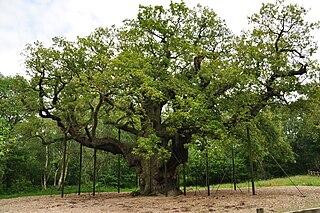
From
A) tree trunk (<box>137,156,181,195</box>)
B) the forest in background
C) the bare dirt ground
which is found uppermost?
the forest in background

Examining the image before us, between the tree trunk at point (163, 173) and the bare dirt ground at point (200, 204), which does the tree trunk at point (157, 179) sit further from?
the bare dirt ground at point (200, 204)

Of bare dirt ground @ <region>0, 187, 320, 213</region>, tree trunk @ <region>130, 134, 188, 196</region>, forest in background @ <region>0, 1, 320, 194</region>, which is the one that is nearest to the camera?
bare dirt ground @ <region>0, 187, 320, 213</region>

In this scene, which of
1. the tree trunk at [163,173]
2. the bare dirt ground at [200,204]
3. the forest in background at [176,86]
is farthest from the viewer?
the tree trunk at [163,173]

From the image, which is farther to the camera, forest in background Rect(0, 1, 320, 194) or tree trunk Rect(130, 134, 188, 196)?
tree trunk Rect(130, 134, 188, 196)

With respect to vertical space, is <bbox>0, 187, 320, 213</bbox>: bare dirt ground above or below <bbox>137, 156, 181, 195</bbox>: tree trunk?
below

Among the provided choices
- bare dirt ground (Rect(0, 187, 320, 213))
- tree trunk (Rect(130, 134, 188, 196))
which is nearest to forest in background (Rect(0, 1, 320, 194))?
tree trunk (Rect(130, 134, 188, 196))

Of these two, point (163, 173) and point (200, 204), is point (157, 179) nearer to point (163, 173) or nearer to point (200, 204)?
point (163, 173)

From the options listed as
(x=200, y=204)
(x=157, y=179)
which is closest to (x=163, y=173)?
(x=157, y=179)

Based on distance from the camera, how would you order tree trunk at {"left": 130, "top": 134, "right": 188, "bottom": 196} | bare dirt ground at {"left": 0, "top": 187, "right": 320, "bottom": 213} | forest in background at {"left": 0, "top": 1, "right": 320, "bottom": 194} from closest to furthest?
1. bare dirt ground at {"left": 0, "top": 187, "right": 320, "bottom": 213}
2. forest in background at {"left": 0, "top": 1, "right": 320, "bottom": 194}
3. tree trunk at {"left": 130, "top": 134, "right": 188, "bottom": 196}

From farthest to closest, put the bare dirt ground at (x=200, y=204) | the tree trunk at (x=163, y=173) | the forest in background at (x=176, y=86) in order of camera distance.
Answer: the tree trunk at (x=163, y=173) < the forest in background at (x=176, y=86) < the bare dirt ground at (x=200, y=204)

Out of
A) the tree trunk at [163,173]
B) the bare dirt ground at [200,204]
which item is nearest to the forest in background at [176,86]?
the tree trunk at [163,173]

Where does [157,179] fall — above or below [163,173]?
below

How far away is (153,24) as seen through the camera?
591 inches

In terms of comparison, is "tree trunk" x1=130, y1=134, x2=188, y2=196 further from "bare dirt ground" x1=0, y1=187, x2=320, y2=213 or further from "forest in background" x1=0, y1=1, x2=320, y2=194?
"bare dirt ground" x1=0, y1=187, x2=320, y2=213
